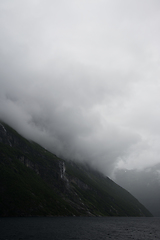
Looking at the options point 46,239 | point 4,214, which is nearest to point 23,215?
point 4,214

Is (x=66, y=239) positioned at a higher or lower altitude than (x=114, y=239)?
lower

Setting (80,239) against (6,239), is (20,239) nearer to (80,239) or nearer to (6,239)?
(6,239)

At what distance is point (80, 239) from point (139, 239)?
101 feet

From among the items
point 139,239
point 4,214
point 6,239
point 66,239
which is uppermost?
point 139,239

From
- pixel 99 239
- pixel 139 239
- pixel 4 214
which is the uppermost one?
pixel 139 239

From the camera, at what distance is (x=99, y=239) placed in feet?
249

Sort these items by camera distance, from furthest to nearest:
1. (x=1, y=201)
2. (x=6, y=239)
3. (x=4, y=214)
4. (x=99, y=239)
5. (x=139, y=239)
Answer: (x=1, y=201) → (x=4, y=214) → (x=139, y=239) → (x=99, y=239) → (x=6, y=239)

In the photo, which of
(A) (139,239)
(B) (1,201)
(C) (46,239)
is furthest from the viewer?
(B) (1,201)

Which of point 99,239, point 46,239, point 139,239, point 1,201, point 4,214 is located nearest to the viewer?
point 46,239

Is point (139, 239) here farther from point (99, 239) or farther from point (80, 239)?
point (80, 239)

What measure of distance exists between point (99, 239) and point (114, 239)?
7240 millimetres

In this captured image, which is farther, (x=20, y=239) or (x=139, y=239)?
(x=139, y=239)

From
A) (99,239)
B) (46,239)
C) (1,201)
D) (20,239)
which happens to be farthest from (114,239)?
(1,201)

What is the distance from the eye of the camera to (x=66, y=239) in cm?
7125
